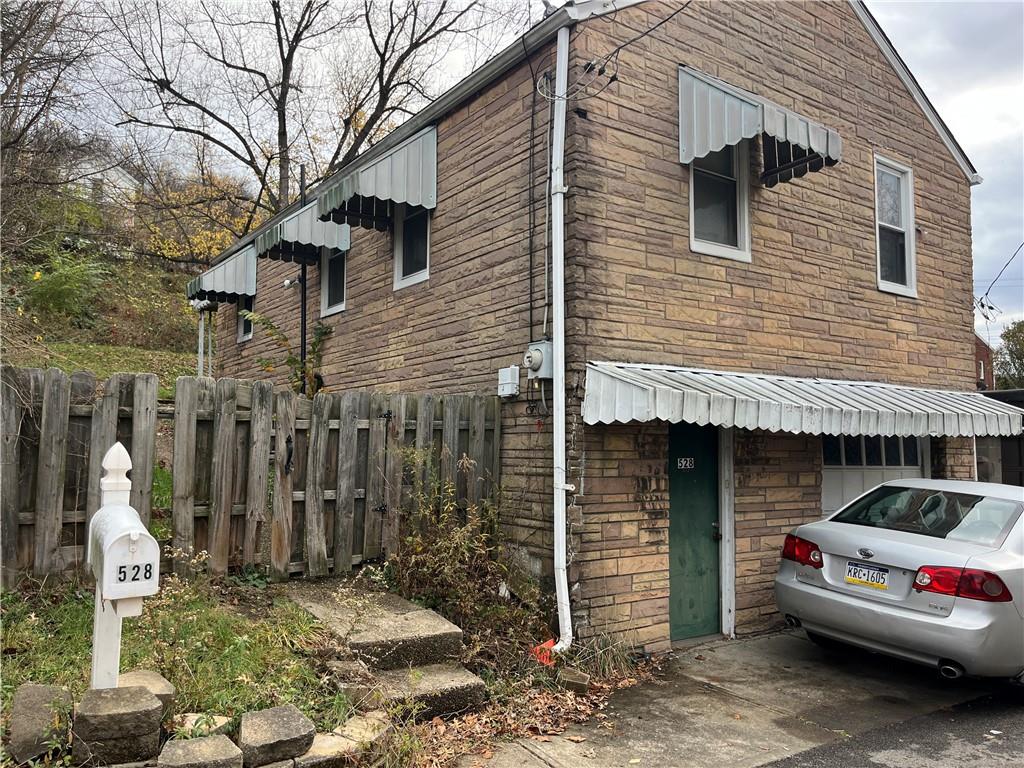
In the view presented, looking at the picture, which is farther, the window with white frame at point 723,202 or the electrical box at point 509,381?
the window with white frame at point 723,202

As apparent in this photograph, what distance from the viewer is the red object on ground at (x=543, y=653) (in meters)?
5.62

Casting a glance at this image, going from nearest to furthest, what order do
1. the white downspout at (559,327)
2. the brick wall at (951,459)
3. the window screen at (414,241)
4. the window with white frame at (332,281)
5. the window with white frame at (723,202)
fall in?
A: 1. the white downspout at (559,327)
2. the window with white frame at (723,202)
3. the window screen at (414,241)
4. the brick wall at (951,459)
5. the window with white frame at (332,281)

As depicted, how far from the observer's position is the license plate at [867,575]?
214 inches

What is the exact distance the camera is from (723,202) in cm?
753

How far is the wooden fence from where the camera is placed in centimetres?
504

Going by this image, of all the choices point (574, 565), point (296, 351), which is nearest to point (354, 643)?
point (574, 565)

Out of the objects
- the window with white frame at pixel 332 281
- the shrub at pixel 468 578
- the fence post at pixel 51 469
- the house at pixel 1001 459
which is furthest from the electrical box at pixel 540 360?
the house at pixel 1001 459

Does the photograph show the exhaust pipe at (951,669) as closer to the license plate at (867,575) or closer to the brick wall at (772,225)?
the license plate at (867,575)

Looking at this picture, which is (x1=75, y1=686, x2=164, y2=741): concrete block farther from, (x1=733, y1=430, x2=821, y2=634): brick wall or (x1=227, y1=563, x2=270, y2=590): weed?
(x1=733, y1=430, x2=821, y2=634): brick wall

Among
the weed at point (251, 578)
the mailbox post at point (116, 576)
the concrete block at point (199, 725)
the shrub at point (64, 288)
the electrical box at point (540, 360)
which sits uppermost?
the shrub at point (64, 288)

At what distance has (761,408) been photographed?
6043mm

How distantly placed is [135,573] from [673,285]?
16.6 feet

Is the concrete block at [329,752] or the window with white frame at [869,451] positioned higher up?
the window with white frame at [869,451]

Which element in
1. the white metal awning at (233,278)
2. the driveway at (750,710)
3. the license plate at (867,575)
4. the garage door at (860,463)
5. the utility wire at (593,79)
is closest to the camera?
the driveway at (750,710)
